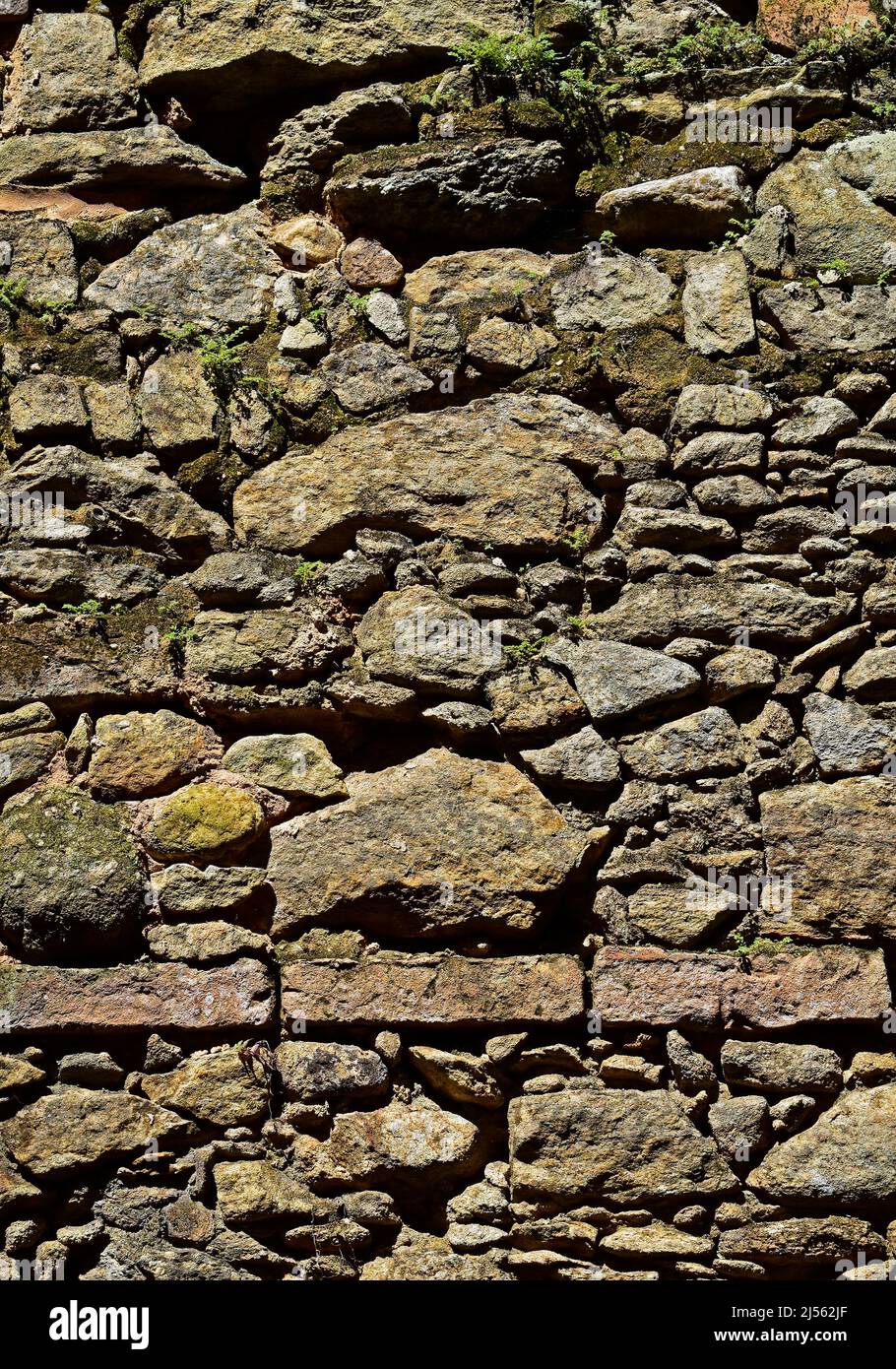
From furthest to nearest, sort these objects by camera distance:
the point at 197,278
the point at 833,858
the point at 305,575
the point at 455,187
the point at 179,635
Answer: the point at 197,278 → the point at 455,187 → the point at 305,575 → the point at 179,635 → the point at 833,858

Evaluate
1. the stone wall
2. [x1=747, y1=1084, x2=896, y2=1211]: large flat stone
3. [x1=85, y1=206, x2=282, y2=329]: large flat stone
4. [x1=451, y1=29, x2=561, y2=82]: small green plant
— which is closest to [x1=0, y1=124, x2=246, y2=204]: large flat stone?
the stone wall

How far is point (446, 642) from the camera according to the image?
3.50 meters

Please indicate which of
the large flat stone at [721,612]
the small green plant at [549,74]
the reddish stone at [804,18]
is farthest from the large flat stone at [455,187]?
the large flat stone at [721,612]

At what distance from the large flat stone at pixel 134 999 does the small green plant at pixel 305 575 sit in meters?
1.14

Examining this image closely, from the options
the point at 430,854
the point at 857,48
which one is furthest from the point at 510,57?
the point at 430,854

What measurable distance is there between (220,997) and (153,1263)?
2.28 ft

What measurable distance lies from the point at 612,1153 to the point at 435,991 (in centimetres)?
62

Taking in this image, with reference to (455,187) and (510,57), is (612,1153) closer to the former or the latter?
(455,187)

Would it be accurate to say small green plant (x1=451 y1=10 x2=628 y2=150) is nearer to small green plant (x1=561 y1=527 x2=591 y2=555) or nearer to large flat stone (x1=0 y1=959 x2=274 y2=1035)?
small green plant (x1=561 y1=527 x2=591 y2=555)

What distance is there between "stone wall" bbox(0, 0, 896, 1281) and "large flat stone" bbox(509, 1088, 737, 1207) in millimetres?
12

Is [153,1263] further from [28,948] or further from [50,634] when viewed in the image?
[50,634]

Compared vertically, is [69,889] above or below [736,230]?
below

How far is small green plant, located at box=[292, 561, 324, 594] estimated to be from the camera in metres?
3.67

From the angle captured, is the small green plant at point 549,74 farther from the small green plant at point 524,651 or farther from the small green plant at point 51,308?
the small green plant at point 524,651
